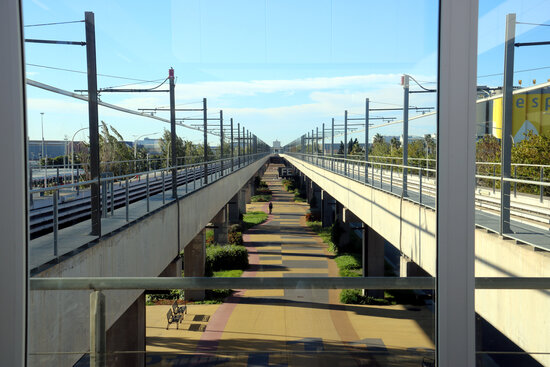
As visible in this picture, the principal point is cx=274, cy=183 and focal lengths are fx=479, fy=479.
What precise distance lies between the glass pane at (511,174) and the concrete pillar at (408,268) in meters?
0.24

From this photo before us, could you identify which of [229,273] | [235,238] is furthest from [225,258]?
[235,238]

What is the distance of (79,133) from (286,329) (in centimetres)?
127

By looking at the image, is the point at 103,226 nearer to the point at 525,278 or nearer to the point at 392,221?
the point at 392,221

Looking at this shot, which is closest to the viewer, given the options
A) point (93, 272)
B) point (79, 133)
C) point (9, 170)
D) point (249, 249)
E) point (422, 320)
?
point (9, 170)

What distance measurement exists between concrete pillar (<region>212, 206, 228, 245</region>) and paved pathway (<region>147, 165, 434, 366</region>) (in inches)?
26.6

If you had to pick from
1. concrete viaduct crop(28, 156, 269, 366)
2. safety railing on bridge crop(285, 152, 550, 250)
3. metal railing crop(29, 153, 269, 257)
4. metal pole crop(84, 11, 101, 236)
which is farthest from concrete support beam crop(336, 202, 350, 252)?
metal pole crop(84, 11, 101, 236)

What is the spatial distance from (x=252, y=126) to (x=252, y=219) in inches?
25.7

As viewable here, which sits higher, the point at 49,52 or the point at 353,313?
the point at 49,52

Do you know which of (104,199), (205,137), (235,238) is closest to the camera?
(235,238)

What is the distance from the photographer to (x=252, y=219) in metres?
2.79

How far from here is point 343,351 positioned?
1.84 m

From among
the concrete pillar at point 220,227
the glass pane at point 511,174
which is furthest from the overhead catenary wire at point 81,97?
the glass pane at point 511,174

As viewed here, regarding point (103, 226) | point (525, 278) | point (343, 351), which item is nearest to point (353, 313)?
point (343, 351)

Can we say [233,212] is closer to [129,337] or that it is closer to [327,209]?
[327,209]
